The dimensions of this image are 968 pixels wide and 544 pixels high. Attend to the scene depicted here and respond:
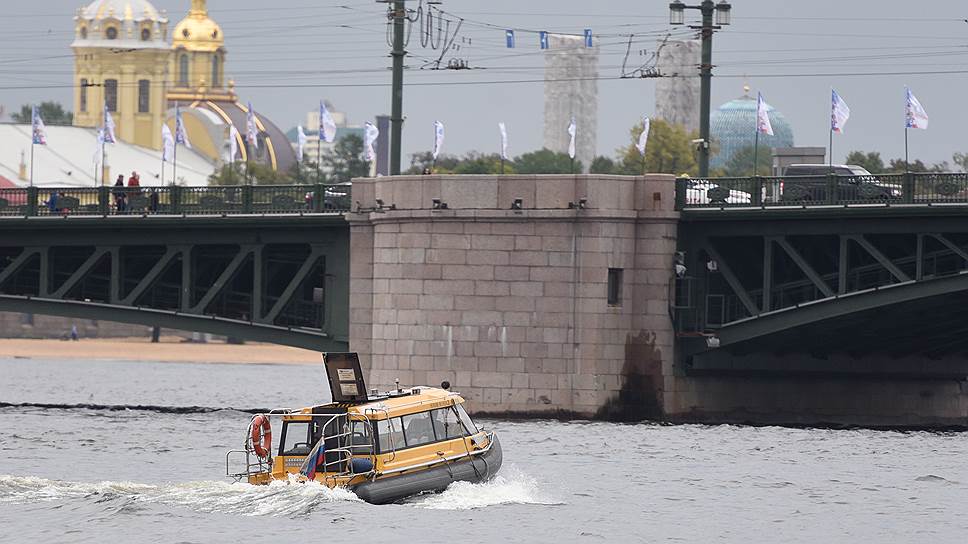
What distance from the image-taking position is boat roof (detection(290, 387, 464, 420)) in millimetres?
42312

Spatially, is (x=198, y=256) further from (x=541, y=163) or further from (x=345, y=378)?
(x=541, y=163)

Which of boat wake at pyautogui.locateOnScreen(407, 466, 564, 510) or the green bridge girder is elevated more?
the green bridge girder

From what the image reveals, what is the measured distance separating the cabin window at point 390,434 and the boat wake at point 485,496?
0.99 metres

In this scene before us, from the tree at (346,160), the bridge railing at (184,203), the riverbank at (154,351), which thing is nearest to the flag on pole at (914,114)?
the bridge railing at (184,203)

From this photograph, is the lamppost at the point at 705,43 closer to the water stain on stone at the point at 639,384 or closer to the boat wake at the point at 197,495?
the water stain on stone at the point at 639,384

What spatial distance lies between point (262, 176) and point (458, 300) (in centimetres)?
9407

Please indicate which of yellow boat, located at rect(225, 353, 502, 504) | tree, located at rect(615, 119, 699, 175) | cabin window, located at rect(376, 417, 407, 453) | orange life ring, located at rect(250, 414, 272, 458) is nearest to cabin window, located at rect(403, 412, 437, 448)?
yellow boat, located at rect(225, 353, 502, 504)

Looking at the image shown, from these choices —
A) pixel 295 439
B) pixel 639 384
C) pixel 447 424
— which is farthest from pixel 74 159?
pixel 295 439

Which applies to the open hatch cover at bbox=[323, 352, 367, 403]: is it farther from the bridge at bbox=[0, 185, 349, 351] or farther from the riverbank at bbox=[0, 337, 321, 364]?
the riverbank at bbox=[0, 337, 321, 364]

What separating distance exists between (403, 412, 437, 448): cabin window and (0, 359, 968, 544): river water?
3.31 feet

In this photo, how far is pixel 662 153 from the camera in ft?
456

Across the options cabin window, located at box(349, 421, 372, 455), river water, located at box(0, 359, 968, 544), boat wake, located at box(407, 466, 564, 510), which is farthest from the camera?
boat wake, located at box(407, 466, 564, 510)

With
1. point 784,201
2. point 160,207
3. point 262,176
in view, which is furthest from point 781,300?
point 262,176

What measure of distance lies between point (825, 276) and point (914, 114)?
209 inches
